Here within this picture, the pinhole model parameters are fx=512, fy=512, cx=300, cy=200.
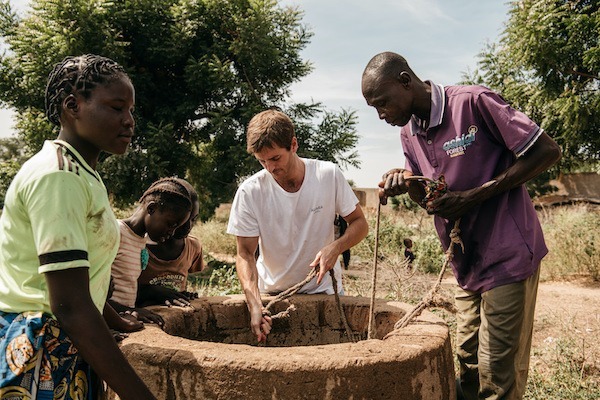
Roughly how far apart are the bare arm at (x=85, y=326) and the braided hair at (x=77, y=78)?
0.47 m

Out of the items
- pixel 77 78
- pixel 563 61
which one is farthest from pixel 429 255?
pixel 77 78

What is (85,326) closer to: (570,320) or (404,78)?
(404,78)

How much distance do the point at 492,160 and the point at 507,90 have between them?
872 cm

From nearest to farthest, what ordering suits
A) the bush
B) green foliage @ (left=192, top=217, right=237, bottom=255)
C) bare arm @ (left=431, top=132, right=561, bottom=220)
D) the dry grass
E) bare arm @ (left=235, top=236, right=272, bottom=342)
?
1. bare arm @ (left=431, top=132, right=561, bottom=220)
2. bare arm @ (left=235, top=236, right=272, bottom=342)
3. the dry grass
4. the bush
5. green foliage @ (left=192, top=217, right=237, bottom=255)

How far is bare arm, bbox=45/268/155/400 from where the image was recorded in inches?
44.2

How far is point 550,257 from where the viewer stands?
8711 millimetres

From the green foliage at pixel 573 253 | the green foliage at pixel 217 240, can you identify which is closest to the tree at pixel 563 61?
the green foliage at pixel 573 253

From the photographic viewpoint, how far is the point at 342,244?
2.57 m

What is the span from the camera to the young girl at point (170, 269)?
2592 mm

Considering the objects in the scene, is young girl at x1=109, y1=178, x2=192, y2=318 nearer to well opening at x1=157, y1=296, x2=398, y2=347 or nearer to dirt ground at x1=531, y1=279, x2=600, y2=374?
well opening at x1=157, y1=296, x2=398, y2=347

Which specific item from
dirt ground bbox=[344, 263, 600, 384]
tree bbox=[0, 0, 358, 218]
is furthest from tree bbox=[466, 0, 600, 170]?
tree bbox=[0, 0, 358, 218]

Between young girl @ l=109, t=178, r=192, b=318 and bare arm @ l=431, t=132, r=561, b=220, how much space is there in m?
1.33

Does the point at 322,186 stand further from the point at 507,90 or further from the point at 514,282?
the point at 507,90

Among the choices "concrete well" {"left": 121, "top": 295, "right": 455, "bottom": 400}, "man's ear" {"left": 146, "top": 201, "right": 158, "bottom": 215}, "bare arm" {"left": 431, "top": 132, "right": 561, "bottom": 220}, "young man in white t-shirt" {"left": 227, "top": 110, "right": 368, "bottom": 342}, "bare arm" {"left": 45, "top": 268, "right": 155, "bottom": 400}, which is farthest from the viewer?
"young man in white t-shirt" {"left": 227, "top": 110, "right": 368, "bottom": 342}
